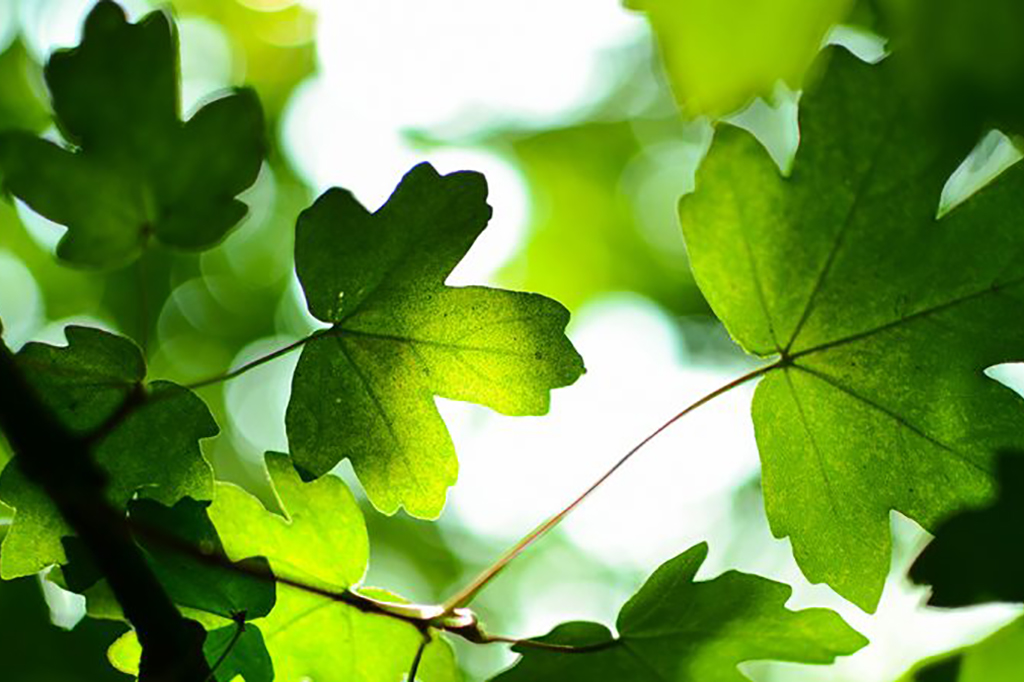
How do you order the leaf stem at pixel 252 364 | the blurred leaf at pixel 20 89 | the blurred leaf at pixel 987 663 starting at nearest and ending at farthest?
the blurred leaf at pixel 987 663, the leaf stem at pixel 252 364, the blurred leaf at pixel 20 89

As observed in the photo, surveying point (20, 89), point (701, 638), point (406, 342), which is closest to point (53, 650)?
point (406, 342)

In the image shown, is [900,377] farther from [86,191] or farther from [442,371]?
[86,191]

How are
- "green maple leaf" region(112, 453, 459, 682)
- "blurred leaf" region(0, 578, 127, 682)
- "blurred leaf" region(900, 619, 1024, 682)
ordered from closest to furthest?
"blurred leaf" region(900, 619, 1024, 682) < "green maple leaf" region(112, 453, 459, 682) < "blurred leaf" region(0, 578, 127, 682)

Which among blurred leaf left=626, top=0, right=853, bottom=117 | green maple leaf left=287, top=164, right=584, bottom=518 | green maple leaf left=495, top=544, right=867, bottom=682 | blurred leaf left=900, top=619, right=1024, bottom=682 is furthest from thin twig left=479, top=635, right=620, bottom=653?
blurred leaf left=626, top=0, right=853, bottom=117

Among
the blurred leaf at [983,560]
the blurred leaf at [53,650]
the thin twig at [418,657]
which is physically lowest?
the blurred leaf at [53,650]

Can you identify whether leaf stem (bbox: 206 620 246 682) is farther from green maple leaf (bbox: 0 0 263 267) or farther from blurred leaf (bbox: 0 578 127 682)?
green maple leaf (bbox: 0 0 263 267)

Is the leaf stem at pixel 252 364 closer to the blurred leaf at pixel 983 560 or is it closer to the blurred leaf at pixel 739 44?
the blurred leaf at pixel 739 44

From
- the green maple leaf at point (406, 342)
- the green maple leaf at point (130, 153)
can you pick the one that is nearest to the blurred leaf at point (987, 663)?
the green maple leaf at point (406, 342)
